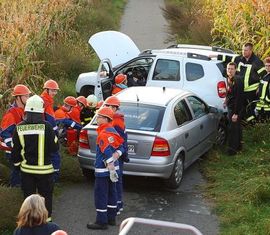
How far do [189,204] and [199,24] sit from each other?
11.5 m

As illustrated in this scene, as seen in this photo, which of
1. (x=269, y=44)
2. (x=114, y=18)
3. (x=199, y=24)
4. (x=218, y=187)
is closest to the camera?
(x=218, y=187)

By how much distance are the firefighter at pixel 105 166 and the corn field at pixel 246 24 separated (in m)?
6.07

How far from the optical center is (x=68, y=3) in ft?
54.0

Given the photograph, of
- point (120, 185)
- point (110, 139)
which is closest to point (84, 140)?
point (120, 185)

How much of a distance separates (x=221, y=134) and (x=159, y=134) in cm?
297

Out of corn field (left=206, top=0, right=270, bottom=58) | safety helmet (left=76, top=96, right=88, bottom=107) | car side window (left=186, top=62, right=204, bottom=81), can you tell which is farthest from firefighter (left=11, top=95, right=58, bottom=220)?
corn field (left=206, top=0, right=270, bottom=58)

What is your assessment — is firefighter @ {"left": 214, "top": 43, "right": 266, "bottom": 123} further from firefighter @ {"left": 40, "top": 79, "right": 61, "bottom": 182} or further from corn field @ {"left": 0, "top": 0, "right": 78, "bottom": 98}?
corn field @ {"left": 0, "top": 0, "right": 78, "bottom": 98}

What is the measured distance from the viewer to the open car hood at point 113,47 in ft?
41.9

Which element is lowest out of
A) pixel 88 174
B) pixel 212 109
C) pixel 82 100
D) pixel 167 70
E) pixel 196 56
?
pixel 88 174

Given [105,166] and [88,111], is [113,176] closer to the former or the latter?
[105,166]

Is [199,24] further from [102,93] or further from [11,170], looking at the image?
[11,170]

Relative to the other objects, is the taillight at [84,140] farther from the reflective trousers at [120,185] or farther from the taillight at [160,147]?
the reflective trousers at [120,185]

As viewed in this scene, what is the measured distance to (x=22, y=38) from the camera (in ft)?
35.7

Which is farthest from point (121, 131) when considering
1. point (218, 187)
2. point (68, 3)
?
point (68, 3)
